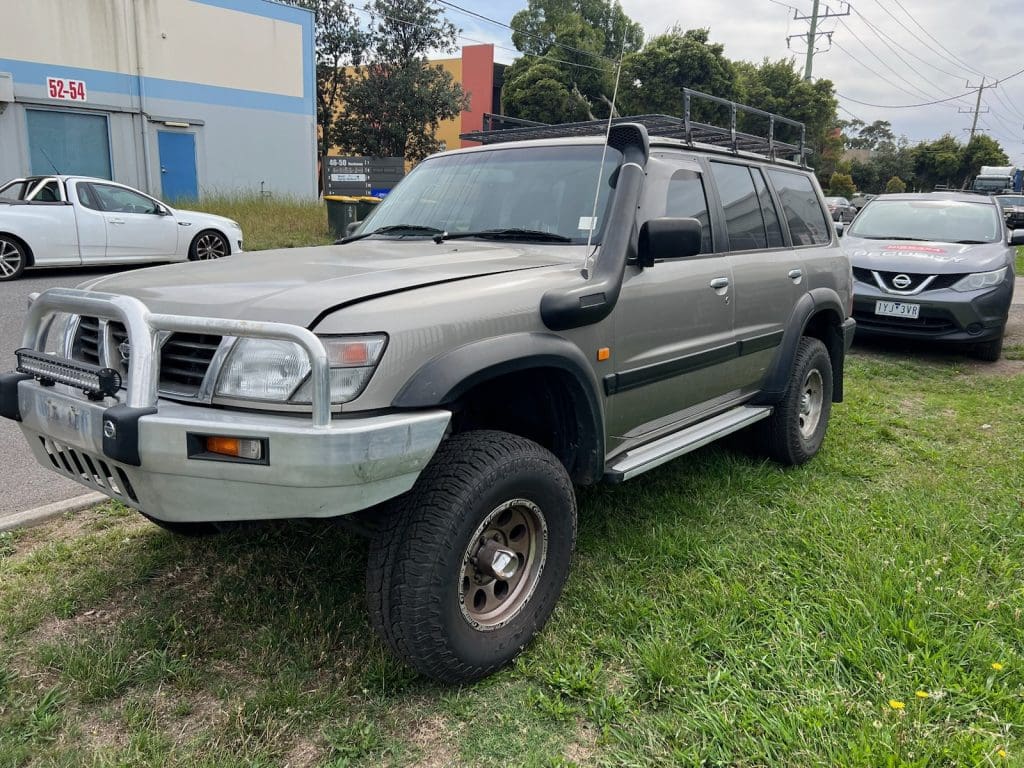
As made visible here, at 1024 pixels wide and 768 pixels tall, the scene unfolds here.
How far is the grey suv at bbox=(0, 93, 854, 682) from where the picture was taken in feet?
7.11

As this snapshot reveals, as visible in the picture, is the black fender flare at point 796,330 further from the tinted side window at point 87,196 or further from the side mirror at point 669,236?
the tinted side window at point 87,196

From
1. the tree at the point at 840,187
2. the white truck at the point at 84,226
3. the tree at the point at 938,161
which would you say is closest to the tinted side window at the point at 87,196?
the white truck at the point at 84,226

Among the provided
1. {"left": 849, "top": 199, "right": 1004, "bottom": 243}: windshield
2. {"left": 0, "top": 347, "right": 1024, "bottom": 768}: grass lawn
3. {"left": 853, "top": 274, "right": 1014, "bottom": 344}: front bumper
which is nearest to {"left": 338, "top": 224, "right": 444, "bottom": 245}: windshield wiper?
{"left": 0, "top": 347, "right": 1024, "bottom": 768}: grass lawn

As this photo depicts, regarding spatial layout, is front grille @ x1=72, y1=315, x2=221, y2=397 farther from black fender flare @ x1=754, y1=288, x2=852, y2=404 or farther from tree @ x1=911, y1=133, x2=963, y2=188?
tree @ x1=911, y1=133, x2=963, y2=188

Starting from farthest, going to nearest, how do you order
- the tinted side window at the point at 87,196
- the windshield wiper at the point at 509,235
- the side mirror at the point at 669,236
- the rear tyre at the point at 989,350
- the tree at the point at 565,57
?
the tree at the point at 565,57 < the tinted side window at the point at 87,196 < the rear tyre at the point at 989,350 < the windshield wiper at the point at 509,235 < the side mirror at the point at 669,236

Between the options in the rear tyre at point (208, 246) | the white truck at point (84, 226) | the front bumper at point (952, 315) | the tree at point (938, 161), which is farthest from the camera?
the tree at point (938, 161)

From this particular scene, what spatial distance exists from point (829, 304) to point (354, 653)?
3546mm

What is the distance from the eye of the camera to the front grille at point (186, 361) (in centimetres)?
232

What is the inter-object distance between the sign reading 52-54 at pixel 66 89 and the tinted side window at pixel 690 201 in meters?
18.9

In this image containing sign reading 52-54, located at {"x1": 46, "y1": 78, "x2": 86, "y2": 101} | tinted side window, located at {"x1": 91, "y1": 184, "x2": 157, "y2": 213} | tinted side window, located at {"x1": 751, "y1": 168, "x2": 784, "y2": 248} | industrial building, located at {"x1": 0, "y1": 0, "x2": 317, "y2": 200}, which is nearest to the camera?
tinted side window, located at {"x1": 751, "y1": 168, "x2": 784, "y2": 248}

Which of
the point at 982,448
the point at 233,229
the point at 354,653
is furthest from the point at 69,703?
the point at 233,229

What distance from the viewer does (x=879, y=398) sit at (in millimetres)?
6352

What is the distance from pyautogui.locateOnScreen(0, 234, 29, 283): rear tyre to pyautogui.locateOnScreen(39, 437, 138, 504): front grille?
380 inches

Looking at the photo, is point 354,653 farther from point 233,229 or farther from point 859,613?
point 233,229
